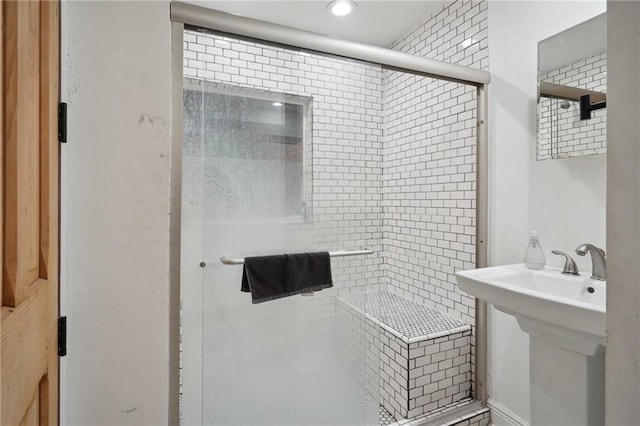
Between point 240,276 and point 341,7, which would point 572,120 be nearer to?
point 341,7

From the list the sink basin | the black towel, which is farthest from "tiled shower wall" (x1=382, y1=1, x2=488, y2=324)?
the black towel

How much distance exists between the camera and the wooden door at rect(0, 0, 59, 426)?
1.76 feet

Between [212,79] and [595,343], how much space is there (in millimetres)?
1719

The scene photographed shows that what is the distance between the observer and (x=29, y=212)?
0.64 m

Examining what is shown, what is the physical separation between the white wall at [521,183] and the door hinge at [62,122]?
1928 millimetres

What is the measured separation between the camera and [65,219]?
911 mm

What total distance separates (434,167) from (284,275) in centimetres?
141

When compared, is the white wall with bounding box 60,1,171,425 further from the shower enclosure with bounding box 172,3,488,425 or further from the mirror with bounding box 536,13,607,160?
the mirror with bounding box 536,13,607,160

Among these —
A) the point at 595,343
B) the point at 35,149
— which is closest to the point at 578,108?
the point at 595,343

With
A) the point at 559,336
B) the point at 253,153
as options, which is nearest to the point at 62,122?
the point at 253,153

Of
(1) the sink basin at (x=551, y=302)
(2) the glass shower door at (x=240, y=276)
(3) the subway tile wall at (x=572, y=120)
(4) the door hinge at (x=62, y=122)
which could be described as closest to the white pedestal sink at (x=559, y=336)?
(1) the sink basin at (x=551, y=302)

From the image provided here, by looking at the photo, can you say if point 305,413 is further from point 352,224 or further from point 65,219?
point 65,219

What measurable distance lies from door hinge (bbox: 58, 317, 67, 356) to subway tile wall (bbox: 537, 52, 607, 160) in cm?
200

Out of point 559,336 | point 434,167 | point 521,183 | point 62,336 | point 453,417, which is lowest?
point 453,417
